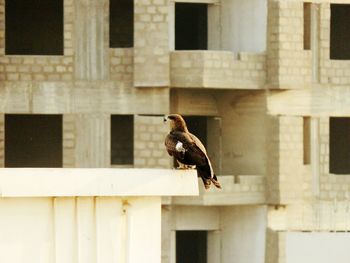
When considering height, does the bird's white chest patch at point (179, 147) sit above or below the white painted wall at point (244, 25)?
below

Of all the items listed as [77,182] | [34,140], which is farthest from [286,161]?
[77,182]

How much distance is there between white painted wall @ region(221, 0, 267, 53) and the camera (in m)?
30.5

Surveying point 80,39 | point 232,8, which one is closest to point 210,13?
point 232,8

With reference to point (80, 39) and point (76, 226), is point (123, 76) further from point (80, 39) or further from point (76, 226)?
point (76, 226)

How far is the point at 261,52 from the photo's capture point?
30250 millimetres

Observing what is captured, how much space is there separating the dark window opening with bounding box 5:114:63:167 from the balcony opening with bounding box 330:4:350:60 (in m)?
5.89

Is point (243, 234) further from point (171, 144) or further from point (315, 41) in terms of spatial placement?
point (171, 144)

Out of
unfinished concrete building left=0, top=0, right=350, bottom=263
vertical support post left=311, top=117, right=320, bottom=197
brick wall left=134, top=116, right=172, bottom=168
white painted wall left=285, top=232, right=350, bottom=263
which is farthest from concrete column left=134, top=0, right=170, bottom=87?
white painted wall left=285, top=232, right=350, bottom=263

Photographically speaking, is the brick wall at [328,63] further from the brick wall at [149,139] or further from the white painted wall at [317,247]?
the brick wall at [149,139]

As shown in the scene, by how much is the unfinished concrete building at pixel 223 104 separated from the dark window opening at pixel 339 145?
2.01 metres

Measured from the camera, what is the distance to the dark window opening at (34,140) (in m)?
32.6

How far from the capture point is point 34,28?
3256 cm

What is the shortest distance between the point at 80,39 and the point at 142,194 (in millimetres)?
20503

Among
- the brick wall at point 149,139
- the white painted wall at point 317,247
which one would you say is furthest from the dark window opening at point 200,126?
the white painted wall at point 317,247
